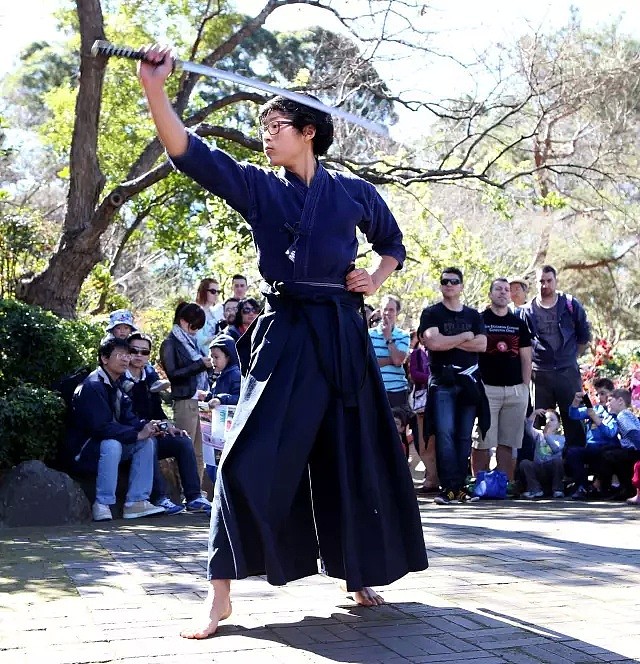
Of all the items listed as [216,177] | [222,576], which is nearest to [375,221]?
[216,177]

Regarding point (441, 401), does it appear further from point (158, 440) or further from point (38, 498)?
point (38, 498)

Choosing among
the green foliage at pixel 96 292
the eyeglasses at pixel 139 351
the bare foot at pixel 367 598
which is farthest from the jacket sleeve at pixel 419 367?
the green foliage at pixel 96 292

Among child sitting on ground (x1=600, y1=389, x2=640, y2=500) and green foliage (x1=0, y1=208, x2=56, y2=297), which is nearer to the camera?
child sitting on ground (x1=600, y1=389, x2=640, y2=500)

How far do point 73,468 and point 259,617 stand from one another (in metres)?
4.64

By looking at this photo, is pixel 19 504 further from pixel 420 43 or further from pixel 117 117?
pixel 117 117

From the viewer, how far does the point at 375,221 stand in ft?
15.3

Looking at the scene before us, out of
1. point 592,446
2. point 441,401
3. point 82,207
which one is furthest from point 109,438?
point 82,207

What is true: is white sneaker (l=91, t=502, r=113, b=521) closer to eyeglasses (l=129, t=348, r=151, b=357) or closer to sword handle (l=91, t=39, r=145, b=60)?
eyeglasses (l=129, t=348, r=151, b=357)

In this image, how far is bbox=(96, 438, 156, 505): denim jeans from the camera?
27.8 feet

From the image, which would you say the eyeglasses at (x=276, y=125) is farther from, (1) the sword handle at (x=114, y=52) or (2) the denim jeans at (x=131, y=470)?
(2) the denim jeans at (x=131, y=470)

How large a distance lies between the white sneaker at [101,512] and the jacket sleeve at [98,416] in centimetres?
51

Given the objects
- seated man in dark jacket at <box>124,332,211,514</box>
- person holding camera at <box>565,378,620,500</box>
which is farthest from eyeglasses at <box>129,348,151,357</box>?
person holding camera at <box>565,378,620,500</box>

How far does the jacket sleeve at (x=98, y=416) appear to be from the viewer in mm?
8508

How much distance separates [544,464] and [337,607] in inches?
242
